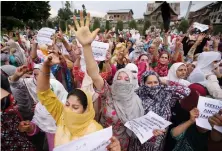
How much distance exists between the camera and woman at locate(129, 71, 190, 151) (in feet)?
6.63

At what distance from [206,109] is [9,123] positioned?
1564 millimetres

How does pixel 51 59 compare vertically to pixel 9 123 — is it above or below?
above

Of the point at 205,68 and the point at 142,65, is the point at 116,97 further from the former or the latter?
the point at 205,68

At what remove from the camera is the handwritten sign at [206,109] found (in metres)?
1.76

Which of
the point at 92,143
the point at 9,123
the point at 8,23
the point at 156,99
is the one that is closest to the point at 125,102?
the point at 156,99

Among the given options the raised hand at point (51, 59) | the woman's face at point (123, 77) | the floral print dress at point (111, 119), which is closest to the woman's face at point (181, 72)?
the woman's face at point (123, 77)

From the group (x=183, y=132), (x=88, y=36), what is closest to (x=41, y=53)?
(x=88, y=36)

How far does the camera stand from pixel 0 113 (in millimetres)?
1314

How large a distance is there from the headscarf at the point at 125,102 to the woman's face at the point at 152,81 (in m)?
0.28

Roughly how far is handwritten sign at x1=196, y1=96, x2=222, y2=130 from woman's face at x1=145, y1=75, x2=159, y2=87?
1.78 ft

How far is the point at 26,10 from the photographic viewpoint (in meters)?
35.4

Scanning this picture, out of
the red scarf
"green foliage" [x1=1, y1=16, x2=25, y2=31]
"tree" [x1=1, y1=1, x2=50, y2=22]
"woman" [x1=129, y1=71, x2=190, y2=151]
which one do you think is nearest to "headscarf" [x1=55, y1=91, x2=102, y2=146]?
"woman" [x1=129, y1=71, x2=190, y2=151]

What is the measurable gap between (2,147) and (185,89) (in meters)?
1.72

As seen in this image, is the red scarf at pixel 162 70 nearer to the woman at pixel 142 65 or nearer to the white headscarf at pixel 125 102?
the woman at pixel 142 65
